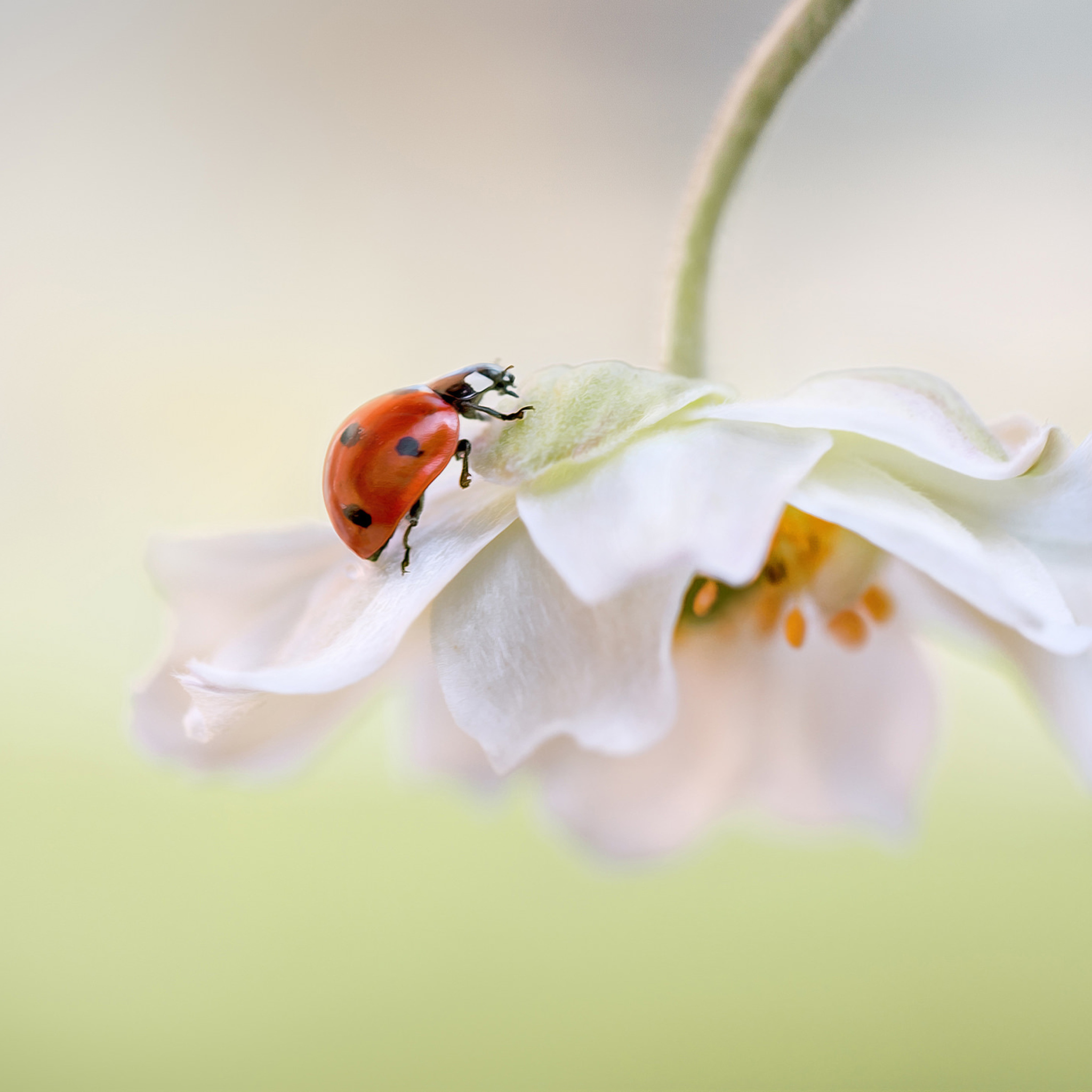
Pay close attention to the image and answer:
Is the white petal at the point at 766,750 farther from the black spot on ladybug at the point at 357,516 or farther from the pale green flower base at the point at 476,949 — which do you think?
the pale green flower base at the point at 476,949

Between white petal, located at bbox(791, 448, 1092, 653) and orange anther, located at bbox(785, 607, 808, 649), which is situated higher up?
white petal, located at bbox(791, 448, 1092, 653)

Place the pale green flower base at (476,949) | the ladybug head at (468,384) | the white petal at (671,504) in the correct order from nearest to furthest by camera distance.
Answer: the white petal at (671,504), the ladybug head at (468,384), the pale green flower base at (476,949)

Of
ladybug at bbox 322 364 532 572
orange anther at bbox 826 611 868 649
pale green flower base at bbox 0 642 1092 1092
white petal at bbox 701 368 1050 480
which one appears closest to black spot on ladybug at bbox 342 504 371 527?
ladybug at bbox 322 364 532 572

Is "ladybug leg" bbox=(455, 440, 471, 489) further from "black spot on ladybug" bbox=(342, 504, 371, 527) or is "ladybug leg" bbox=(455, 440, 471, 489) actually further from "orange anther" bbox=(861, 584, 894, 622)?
"orange anther" bbox=(861, 584, 894, 622)

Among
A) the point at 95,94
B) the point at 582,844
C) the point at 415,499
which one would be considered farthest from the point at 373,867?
the point at 95,94

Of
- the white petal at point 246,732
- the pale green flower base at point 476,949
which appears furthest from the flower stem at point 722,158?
the pale green flower base at point 476,949

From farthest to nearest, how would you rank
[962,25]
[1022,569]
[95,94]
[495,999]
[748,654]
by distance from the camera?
[95,94]
[962,25]
[495,999]
[748,654]
[1022,569]

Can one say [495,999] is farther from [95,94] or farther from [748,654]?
[95,94]
